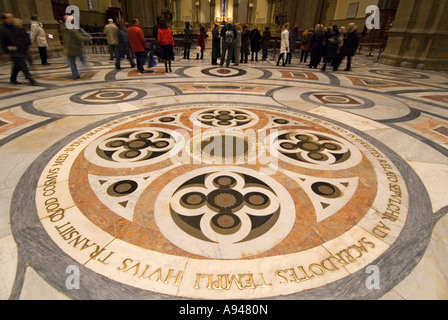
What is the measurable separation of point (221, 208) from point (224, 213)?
0.07 m

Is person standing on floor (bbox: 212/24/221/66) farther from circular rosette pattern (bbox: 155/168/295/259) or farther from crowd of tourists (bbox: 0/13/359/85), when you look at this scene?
circular rosette pattern (bbox: 155/168/295/259)

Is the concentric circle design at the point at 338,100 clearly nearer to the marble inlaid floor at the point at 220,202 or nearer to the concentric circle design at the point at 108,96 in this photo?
the marble inlaid floor at the point at 220,202

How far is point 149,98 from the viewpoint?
5102 mm

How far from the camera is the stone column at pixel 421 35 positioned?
9.20 meters

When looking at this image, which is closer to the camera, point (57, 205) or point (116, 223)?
point (116, 223)

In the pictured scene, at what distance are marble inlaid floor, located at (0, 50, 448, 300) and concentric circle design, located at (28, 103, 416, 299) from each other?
1cm

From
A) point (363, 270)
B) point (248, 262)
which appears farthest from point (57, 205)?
point (363, 270)

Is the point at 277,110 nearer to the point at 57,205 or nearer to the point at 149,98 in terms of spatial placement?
the point at 149,98

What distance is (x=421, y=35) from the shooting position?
9523mm

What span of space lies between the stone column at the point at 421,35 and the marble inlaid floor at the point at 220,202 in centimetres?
734

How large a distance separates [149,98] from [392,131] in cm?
451

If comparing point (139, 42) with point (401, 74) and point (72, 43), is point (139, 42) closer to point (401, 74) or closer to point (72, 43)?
point (72, 43)

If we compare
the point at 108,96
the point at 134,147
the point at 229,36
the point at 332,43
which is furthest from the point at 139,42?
the point at 332,43

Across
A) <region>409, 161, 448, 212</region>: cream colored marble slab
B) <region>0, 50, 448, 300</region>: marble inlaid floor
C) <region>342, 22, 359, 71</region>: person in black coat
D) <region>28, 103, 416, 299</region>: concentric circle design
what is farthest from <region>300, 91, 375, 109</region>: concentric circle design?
<region>342, 22, 359, 71</region>: person in black coat
